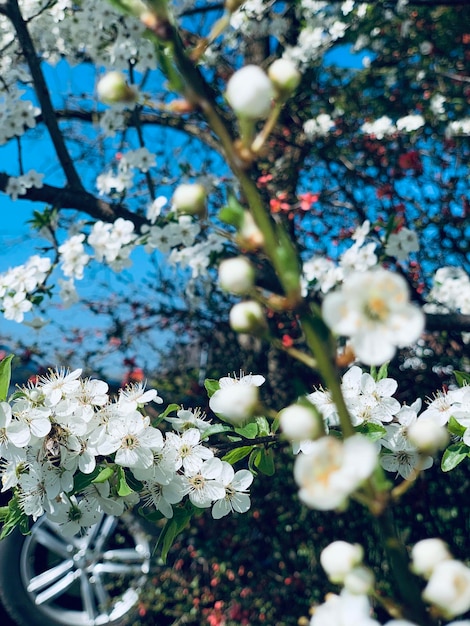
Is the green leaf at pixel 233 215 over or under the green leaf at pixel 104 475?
over

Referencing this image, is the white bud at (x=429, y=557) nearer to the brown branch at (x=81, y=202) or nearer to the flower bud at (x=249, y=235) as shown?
the flower bud at (x=249, y=235)

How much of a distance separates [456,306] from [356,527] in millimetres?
1542

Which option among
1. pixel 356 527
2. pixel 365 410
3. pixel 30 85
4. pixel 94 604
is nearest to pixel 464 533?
pixel 356 527

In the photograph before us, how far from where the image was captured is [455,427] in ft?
4.62

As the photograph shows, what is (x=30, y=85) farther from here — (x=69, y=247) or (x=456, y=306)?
(x=456, y=306)

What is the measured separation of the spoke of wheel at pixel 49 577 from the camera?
3593mm

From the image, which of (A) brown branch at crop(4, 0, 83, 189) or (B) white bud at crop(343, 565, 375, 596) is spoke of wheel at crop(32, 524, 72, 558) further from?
(B) white bud at crop(343, 565, 375, 596)

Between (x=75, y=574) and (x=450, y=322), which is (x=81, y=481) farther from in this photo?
(x=75, y=574)

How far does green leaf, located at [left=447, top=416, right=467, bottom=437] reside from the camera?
140 centimetres

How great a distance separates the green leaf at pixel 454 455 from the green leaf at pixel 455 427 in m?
0.02

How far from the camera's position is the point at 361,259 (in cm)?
334

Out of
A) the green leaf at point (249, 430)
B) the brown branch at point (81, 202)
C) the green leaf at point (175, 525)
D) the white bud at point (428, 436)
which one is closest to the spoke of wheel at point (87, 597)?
the brown branch at point (81, 202)

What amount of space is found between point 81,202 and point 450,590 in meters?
3.36

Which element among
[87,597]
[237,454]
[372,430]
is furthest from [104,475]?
[87,597]
